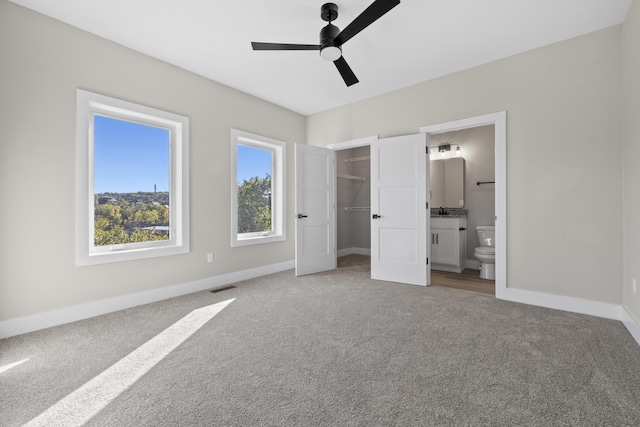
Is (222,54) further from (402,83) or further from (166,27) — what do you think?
(402,83)

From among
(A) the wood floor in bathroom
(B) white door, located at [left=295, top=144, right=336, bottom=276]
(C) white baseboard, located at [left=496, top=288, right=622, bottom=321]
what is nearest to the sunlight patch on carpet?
(B) white door, located at [left=295, top=144, right=336, bottom=276]

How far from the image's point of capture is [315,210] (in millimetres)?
4664

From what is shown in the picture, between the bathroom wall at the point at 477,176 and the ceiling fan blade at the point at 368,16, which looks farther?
the bathroom wall at the point at 477,176

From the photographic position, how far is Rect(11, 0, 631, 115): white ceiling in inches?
96.7

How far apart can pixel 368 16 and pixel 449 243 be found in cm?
373

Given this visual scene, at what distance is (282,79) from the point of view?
3.83m

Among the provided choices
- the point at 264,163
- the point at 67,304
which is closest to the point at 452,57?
the point at 264,163

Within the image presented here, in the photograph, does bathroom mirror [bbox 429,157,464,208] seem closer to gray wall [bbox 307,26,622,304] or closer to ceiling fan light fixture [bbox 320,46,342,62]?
gray wall [bbox 307,26,622,304]

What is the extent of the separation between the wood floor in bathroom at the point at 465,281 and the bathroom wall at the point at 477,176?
0.66 metres

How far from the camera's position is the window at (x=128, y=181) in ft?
9.07

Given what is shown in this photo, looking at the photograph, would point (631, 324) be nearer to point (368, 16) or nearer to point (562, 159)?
point (562, 159)

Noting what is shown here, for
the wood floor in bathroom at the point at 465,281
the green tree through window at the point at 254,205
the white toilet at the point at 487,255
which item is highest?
the green tree through window at the point at 254,205

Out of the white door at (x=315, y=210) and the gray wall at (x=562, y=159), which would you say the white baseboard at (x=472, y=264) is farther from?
the white door at (x=315, y=210)

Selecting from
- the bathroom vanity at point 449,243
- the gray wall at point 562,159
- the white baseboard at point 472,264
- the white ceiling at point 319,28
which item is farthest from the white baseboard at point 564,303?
the white ceiling at point 319,28
